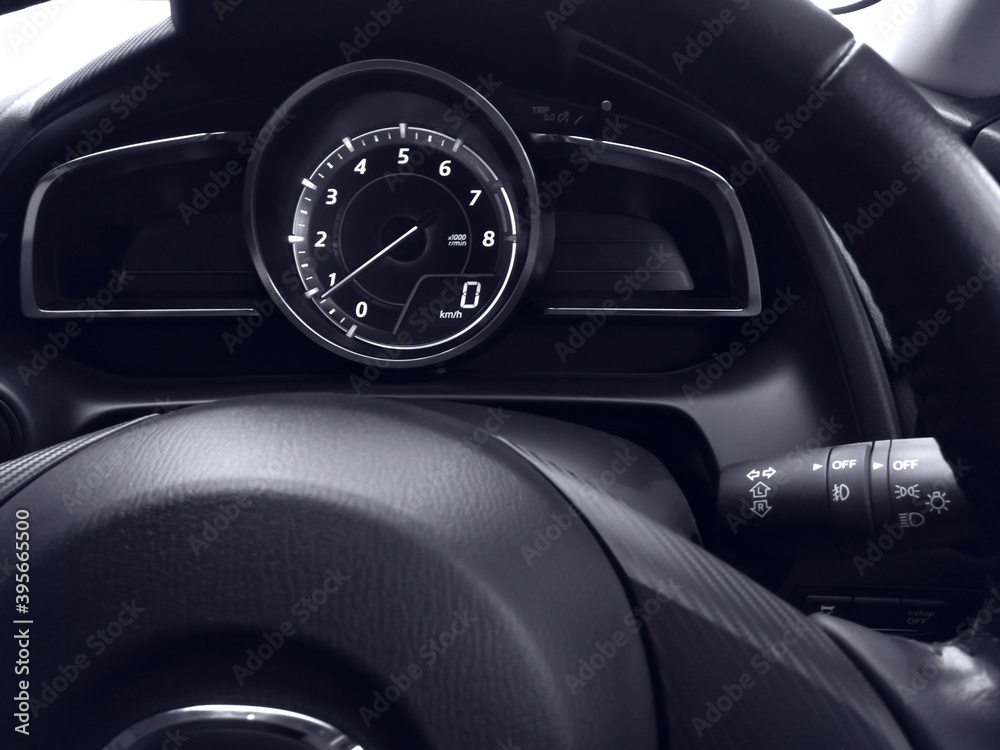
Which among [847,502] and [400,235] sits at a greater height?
[847,502]

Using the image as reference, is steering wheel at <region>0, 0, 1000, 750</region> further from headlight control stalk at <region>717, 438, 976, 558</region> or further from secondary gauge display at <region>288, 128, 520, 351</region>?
secondary gauge display at <region>288, 128, 520, 351</region>

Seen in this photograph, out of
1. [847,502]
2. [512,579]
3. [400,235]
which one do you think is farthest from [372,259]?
[512,579]

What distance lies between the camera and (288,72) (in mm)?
1606

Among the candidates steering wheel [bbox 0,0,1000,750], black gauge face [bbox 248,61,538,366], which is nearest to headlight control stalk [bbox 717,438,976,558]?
steering wheel [bbox 0,0,1000,750]

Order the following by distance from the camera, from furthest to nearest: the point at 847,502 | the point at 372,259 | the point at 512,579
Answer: the point at 372,259
the point at 847,502
the point at 512,579

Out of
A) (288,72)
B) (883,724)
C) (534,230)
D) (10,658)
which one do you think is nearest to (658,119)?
(534,230)

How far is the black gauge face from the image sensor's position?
1.63 m

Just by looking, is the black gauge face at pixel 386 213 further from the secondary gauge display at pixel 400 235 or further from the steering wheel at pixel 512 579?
the steering wheel at pixel 512 579

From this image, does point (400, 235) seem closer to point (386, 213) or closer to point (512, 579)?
point (386, 213)

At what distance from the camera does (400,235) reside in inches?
66.3

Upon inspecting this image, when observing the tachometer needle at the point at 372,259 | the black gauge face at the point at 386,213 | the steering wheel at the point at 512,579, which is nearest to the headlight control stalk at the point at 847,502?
the steering wheel at the point at 512,579

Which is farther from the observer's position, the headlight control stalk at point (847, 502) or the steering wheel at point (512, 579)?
the headlight control stalk at point (847, 502)

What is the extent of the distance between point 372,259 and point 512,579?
115cm

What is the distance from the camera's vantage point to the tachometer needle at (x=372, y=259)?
5.46 feet
